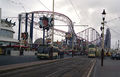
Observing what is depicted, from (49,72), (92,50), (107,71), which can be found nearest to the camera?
(49,72)

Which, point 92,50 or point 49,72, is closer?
point 49,72

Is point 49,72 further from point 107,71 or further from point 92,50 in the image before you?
point 92,50

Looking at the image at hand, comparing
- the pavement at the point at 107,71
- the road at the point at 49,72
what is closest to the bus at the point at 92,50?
the pavement at the point at 107,71

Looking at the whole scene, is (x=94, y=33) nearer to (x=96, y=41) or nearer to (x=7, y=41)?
(x=96, y=41)

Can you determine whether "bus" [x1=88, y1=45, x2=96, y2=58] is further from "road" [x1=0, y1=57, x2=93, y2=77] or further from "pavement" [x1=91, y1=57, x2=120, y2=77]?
"road" [x1=0, y1=57, x2=93, y2=77]

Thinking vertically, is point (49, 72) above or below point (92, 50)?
below

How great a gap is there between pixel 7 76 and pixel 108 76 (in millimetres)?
7745

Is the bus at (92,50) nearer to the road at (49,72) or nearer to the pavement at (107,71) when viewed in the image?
the pavement at (107,71)

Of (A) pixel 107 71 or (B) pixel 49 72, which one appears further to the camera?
A: (A) pixel 107 71

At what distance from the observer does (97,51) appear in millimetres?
77000

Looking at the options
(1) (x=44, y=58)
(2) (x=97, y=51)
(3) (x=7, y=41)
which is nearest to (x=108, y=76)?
(1) (x=44, y=58)

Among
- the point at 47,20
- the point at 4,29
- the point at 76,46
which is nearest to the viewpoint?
the point at 47,20

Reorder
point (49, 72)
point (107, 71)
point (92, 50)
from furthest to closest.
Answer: point (92, 50) → point (107, 71) → point (49, 72)

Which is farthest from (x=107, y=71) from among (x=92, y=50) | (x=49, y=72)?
(x=92, y=50)
